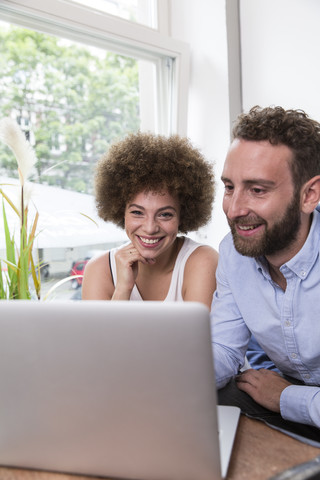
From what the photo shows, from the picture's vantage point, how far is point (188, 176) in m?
1.91

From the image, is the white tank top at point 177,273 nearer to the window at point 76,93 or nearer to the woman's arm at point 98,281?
the woman's arm at point 98,281

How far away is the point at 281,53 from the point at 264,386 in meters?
1.97

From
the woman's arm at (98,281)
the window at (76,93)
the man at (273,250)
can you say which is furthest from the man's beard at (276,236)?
the window at (76,93)

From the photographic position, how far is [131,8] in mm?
2824

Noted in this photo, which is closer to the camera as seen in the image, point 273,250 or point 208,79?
point 273,250

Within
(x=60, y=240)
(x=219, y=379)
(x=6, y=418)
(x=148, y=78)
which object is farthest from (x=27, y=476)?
(x=148, y=78)

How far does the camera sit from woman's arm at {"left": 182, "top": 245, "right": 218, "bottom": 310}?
71.2 inches

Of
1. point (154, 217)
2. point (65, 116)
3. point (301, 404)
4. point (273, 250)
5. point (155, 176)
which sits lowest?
point (301, 404)

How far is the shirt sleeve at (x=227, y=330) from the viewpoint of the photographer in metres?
1.29

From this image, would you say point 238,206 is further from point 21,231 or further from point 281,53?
point 281,53

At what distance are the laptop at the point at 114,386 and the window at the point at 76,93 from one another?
1.64 metres

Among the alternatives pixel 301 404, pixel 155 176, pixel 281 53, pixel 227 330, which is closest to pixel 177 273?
pixel 155 176

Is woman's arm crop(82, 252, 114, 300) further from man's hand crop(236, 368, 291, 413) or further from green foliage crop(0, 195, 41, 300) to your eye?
man's hand crop(236, 368, 291, 413)

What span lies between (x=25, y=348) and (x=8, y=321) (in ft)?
0.16
